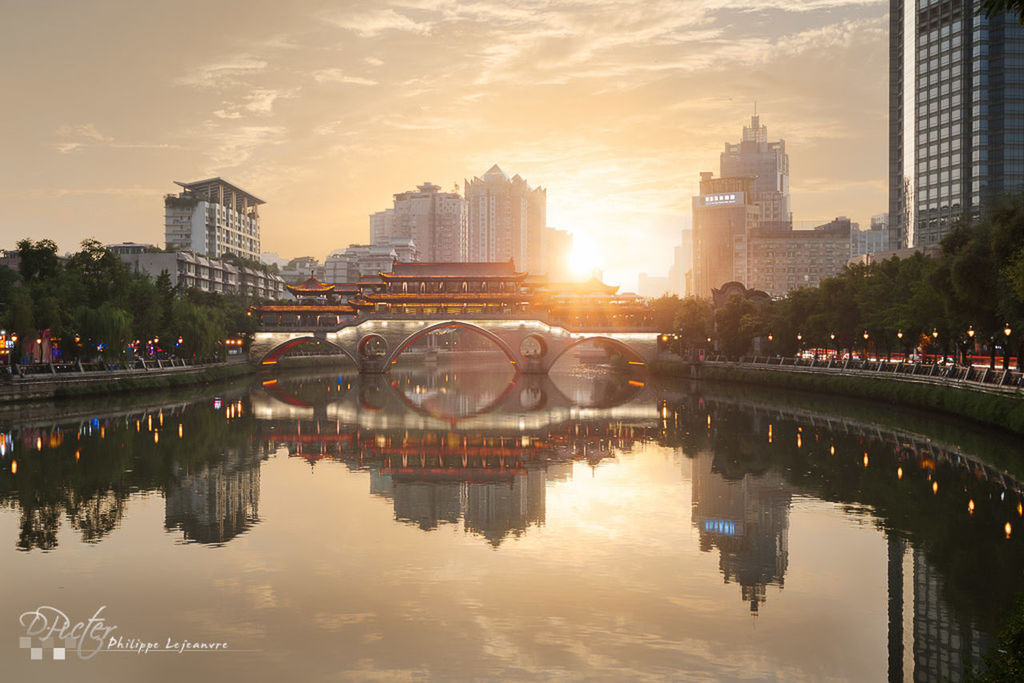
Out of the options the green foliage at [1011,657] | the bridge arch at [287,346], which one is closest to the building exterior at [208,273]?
the bridge arch at [287,346]

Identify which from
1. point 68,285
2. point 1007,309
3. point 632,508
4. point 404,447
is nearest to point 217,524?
point 632,508

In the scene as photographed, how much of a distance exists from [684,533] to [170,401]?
41.3m

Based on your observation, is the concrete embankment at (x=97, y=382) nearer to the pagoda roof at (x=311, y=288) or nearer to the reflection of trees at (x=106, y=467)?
the reflection of trees at (x=106, y=467)

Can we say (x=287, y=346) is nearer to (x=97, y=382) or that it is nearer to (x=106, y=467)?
(x=97, y=382)

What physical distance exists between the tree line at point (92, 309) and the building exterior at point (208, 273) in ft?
119

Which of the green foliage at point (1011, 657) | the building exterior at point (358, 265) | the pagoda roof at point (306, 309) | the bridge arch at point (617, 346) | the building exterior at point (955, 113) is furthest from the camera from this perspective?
the building exterior at point (358, 265)

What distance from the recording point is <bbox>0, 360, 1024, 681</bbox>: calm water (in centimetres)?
1203

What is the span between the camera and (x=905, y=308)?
1875 inches

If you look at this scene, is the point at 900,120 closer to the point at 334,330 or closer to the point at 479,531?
the point at 334,330

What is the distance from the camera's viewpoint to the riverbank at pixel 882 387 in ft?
107

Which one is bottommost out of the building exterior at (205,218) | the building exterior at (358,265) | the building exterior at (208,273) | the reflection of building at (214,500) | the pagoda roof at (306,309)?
the reflection of building at (214,500)

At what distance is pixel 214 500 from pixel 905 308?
Answer: 3931 centimetres

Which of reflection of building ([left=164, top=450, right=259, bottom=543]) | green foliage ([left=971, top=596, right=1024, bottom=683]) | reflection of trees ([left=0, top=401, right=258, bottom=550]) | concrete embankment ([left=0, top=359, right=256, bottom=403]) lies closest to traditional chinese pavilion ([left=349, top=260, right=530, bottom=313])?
concrete embankment ([left=0, top=359, right=256, bottom=403])

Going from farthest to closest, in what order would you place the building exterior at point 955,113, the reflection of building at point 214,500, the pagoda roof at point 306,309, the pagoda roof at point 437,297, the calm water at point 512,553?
the building exterior at point 955,113, the pagoda roof at point 306,309, the pagoda roof at point 437,297, the reflection of building at point 214,500, the calm water at point 512,553
